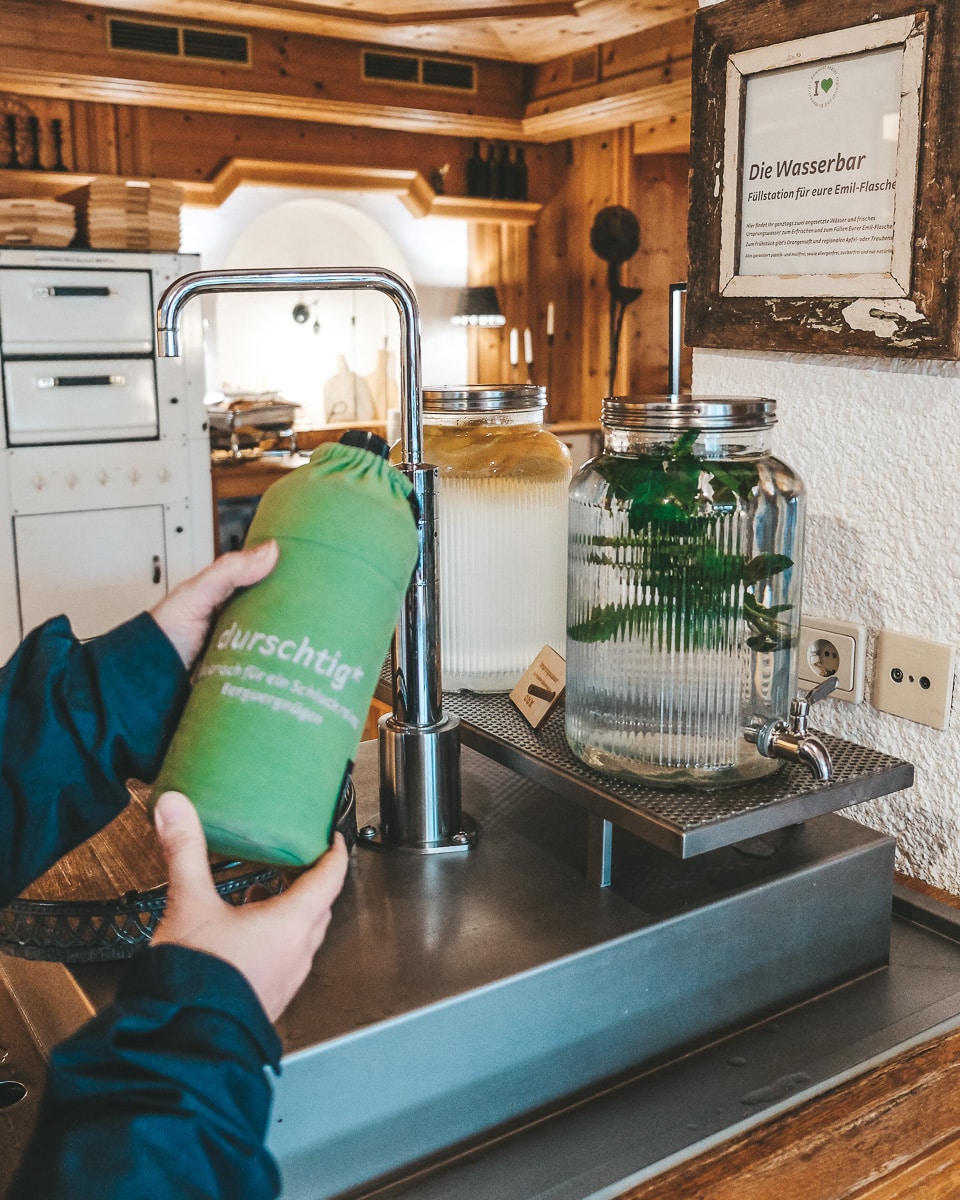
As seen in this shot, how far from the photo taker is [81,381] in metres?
3.84

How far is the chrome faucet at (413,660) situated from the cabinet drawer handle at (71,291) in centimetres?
320

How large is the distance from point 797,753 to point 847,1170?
0.28 meters

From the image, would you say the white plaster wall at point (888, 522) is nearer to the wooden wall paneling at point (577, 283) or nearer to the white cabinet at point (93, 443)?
the white cabinet at point (93, 443)

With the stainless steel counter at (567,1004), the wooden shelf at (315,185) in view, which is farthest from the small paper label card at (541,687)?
the wooden shelf at (315,185)

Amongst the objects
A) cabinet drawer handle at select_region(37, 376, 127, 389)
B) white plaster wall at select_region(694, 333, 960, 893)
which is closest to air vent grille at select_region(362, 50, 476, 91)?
cabinet drawer handle at select_region(37, 376, 127, 389)

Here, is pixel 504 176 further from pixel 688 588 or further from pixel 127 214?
pixel 688 588

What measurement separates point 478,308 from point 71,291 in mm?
2434

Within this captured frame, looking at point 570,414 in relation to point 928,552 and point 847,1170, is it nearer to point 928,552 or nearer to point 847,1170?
point 928,552

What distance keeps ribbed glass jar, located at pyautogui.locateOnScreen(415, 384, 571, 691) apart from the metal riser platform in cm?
17

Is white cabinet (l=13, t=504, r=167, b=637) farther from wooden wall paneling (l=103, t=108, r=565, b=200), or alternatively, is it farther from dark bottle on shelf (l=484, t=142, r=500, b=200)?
dark bottle on shelf (l=484, t=142, r=500, b=200)

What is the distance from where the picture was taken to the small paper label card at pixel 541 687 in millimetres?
1004

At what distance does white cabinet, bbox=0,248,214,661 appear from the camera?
3.74 m

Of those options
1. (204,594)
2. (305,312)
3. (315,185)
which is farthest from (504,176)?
(204,594)

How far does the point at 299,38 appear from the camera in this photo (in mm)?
4969
